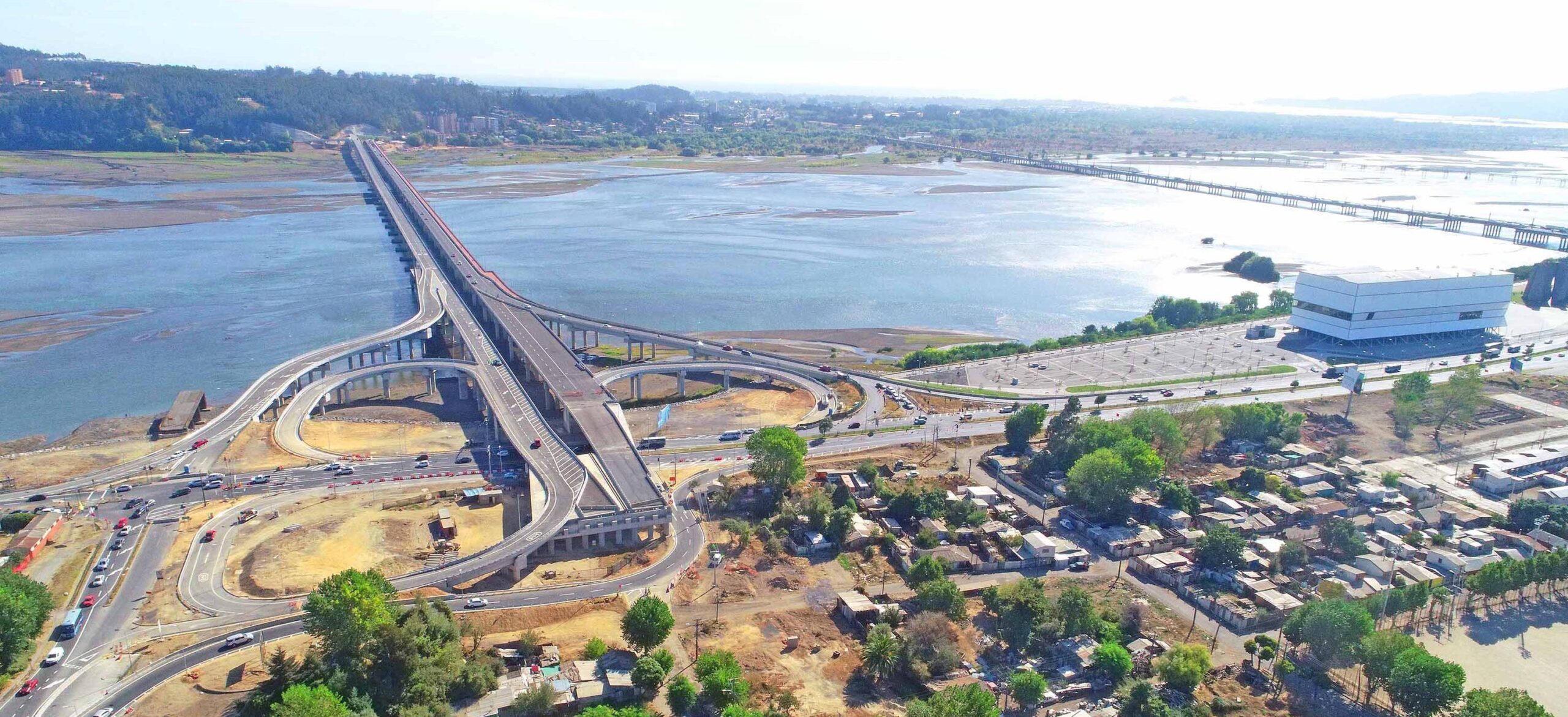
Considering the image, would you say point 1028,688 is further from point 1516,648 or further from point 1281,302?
point 1281,302

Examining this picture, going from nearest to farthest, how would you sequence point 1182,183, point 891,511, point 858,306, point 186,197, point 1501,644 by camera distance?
point 1501,644, point 891,511, point 858,306, point 186,197, point 1182,183

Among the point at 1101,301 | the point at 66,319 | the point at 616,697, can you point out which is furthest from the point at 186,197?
the point at 616,697

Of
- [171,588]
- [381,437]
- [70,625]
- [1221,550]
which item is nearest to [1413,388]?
[1221,550]

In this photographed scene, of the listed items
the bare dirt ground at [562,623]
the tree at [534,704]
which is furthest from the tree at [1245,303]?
the tree at [534,704]

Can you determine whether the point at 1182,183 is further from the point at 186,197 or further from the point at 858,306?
the point at 186,197

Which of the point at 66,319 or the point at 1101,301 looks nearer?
the point at 66,319

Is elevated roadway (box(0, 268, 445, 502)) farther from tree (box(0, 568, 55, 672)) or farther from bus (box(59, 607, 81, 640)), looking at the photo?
bus (box(59, 607, 81, 640))

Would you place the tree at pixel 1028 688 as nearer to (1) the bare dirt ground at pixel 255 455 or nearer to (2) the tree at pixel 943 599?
(2) the tree at pixel 943 599
